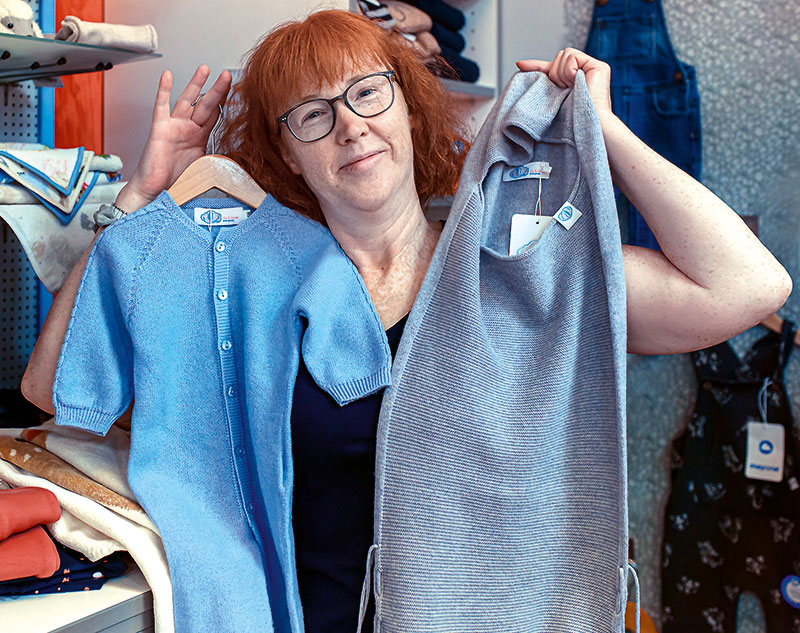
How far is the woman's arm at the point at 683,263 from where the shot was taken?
1.12 meters

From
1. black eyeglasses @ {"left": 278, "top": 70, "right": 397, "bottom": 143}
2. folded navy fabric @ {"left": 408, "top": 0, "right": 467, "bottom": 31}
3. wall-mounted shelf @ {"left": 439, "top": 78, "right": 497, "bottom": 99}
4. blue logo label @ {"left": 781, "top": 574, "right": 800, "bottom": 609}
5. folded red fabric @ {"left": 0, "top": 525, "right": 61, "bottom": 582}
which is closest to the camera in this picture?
folded red fabric @ {"left": 0, "top": 525, "right": 61, "bottom": 582}

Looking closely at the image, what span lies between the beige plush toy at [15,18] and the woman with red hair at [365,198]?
0.89ft

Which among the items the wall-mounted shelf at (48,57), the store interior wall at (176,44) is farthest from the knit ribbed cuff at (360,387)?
the store interior wall at (176,44)

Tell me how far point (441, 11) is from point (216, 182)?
134 centimetres

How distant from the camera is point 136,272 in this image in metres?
1.26

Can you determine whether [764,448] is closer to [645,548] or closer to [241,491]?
[645,548]

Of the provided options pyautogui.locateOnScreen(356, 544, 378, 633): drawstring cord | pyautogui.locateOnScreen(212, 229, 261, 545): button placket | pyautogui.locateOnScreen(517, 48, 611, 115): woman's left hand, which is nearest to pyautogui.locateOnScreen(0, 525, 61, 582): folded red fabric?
pyautogui.locateOnScreen(212, 229, 261, 545): button placket

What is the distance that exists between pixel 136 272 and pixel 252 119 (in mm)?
378

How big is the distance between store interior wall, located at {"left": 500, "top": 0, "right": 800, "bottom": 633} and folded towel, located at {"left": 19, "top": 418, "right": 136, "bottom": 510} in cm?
171

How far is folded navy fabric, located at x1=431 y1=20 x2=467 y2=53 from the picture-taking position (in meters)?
2.42

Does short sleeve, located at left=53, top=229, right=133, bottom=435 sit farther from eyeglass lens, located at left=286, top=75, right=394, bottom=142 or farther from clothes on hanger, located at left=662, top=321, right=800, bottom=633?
clothes on hanger, located at left=662, top=321, right=800, bottom=633

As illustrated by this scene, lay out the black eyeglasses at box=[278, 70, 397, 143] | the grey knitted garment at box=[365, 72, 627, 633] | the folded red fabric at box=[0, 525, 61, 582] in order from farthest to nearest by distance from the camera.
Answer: the black eyeglasses at box=[278, 70, 397, 143], the grey knitted garment at box=[365, 72, 627, 633], the folded red fabric at box=[0, 525, 61, 582]

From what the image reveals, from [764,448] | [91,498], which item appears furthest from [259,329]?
[764,448]

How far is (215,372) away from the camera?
128cm
